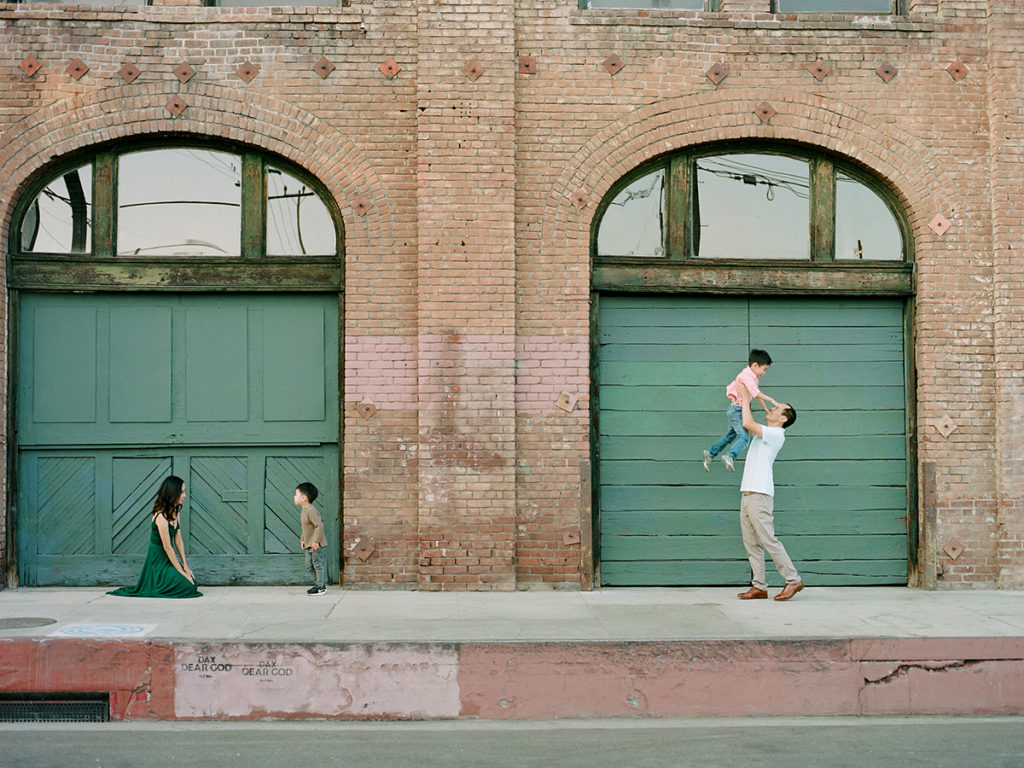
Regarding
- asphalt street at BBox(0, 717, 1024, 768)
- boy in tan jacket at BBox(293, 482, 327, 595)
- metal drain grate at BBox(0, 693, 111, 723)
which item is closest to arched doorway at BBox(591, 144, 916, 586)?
boy in tan jacket at BBox(293, 482, 327, 595)

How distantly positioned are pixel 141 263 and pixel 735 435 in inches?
233

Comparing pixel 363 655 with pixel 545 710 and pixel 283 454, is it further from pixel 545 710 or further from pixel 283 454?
pixel 283 454

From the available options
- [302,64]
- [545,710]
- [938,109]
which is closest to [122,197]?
[302,64]

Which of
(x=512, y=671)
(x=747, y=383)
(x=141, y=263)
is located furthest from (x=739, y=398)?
(x=141, y=263)

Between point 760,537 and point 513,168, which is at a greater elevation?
point 513,168

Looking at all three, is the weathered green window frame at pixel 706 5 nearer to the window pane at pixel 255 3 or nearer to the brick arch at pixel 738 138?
the brick arch at pixel 738 138

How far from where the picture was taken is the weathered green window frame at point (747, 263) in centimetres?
1067

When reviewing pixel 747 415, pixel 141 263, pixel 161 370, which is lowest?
pixel 747 415

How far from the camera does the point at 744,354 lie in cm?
1082

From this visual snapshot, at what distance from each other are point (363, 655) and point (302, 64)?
5.85 metres

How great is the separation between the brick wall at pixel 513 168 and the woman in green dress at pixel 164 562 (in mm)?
1538

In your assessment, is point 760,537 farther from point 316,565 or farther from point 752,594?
point 316,565

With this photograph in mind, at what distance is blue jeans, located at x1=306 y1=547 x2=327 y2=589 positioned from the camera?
10.0 meters

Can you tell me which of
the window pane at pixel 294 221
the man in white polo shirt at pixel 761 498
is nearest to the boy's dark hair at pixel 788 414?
the man in white polo shirt at pixel 761 498
